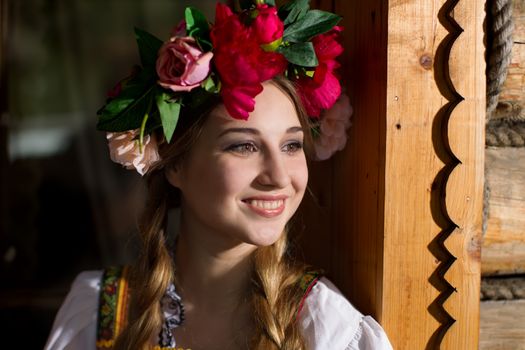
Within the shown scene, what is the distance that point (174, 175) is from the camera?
1892mm

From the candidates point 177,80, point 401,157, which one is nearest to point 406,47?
point 401,157

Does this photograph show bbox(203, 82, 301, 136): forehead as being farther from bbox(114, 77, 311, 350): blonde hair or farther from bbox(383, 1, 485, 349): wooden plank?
bbox(383, 1, 485, 349): wooden plank

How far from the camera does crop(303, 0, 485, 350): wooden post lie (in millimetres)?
1721

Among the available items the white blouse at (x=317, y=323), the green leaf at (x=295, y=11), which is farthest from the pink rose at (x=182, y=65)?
the white blouse at (x=317, y=323)

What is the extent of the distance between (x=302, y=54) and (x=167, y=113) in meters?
0.36

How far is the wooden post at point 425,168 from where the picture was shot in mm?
1721

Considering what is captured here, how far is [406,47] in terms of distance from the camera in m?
1.72

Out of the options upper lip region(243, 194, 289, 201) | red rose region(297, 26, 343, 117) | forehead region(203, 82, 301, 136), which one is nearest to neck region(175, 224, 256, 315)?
upper lip region(243, 194, 289, 201)

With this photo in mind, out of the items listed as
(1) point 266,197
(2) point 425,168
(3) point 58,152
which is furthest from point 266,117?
(3) point 58,152

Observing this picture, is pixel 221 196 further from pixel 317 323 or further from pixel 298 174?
pixel 317 323

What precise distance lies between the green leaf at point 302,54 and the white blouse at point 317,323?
0.59 metres

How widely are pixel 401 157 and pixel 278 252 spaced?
450 mm

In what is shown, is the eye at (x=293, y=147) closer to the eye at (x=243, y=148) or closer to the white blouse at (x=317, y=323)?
the eye at (x=243, y=148)

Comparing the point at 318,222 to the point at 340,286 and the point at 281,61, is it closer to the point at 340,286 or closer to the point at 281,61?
the point at 340,286
